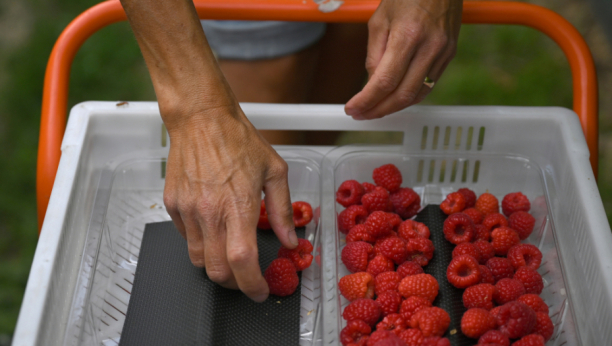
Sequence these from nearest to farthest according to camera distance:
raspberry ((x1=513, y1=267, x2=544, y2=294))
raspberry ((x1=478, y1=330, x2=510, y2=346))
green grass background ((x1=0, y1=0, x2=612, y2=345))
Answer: raspberry ((x1=478, y1=330, x2=510, y2=346)) < raspberry ((x1=513, y1=267, x2=544, y2=294)) < green grass background ((x1=0, y1=0, x2=612, y2=345))

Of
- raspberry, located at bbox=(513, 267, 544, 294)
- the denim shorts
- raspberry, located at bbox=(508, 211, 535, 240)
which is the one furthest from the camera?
the denim shorts

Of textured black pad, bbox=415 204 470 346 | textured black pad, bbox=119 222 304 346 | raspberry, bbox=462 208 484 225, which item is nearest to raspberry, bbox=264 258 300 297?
textured black pad, bbox=119 222 304 346

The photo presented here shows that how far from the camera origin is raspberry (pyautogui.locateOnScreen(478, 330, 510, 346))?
87 centimetres

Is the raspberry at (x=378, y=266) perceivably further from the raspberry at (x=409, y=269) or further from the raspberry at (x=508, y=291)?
the raspberry at (x=508, y=291)

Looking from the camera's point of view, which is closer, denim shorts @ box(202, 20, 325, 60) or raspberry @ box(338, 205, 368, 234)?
raspberry @ box(338, 205, 368, 234)

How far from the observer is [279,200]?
91cm

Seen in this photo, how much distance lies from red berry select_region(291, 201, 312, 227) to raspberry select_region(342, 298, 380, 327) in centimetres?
22

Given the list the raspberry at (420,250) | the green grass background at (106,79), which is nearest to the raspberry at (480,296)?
the raspberry at (420,250)

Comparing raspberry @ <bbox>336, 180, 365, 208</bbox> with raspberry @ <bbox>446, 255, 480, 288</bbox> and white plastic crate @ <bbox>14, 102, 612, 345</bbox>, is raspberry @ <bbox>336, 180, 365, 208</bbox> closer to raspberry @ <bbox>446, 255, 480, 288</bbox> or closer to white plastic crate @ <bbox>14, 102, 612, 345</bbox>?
white plastic crate @ <bbox>14, 102, 612, 345</bbox>

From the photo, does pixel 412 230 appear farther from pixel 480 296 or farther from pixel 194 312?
pixel 194 312

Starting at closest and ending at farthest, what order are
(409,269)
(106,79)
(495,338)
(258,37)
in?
(495,338), (409,269), (258,37), (106,79)

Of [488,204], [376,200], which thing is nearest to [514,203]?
[488,204]

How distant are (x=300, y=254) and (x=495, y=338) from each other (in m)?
0.34

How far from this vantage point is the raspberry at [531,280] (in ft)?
3.20
